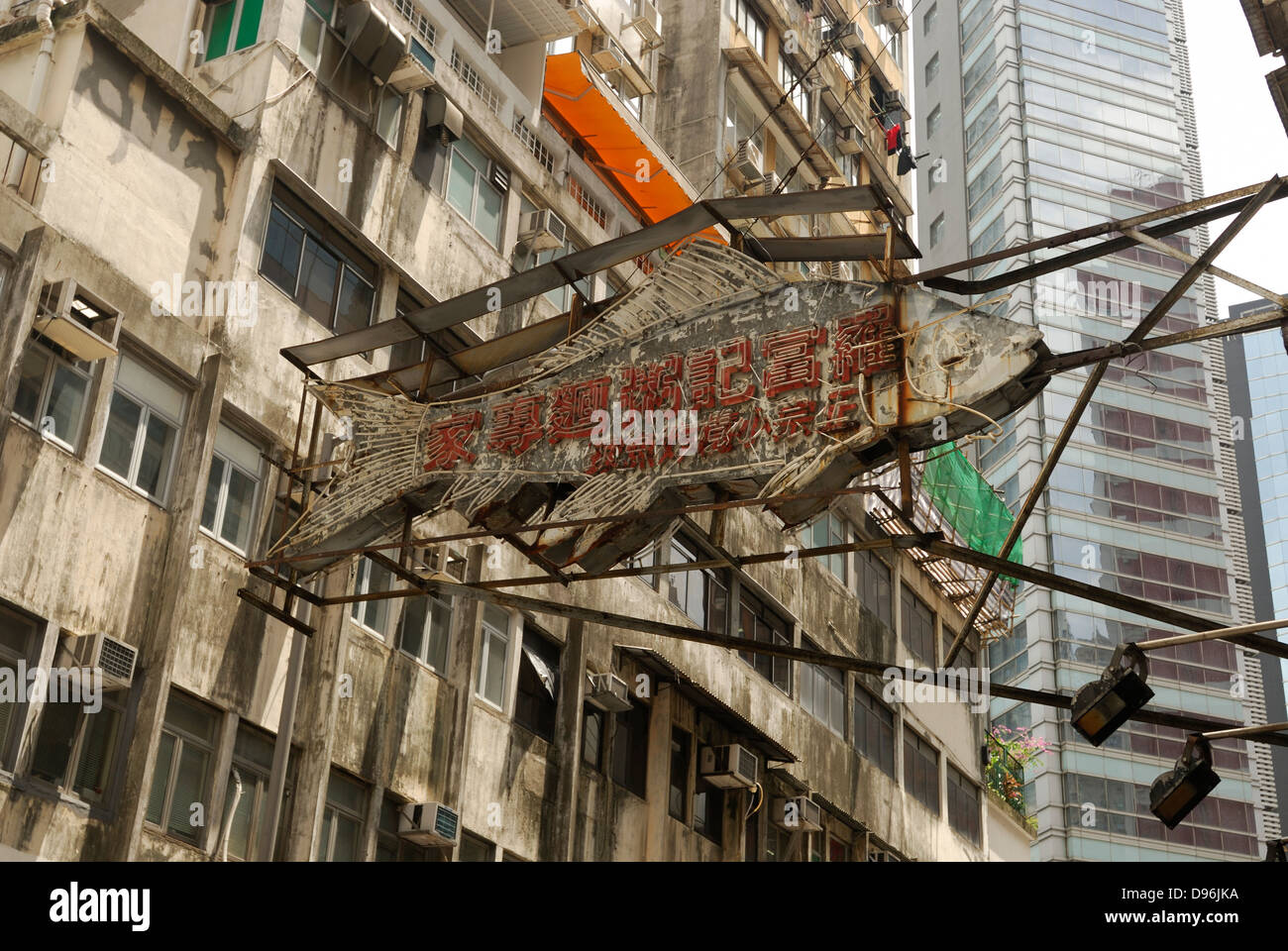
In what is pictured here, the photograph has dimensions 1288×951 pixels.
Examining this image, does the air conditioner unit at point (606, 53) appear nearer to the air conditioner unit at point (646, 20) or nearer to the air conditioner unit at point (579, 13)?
the air conditioner unit at point (579, 13)

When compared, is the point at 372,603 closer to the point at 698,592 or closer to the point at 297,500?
the point at 297,500

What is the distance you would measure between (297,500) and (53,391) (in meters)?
2.70

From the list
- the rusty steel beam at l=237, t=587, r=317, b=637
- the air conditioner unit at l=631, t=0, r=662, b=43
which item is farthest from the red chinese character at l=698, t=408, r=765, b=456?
the air conditioner unit at l=631, t=0, r=662, b=43

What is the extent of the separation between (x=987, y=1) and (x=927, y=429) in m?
68.0

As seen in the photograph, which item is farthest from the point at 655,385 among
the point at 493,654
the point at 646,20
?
the point at 646,20

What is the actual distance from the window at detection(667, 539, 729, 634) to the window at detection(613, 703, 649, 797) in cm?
177

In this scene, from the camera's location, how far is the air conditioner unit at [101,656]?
38.2 feet

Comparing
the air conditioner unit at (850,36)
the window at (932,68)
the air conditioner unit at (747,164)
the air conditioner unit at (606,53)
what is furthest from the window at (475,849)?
the window at (932,68)

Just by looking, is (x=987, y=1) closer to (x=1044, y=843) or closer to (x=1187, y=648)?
(x=1187, y=648)

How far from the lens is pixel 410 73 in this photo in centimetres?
1662

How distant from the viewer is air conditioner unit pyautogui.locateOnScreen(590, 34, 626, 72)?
24.1m

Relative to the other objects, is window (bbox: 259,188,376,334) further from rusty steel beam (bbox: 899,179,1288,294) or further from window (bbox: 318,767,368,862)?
rusty steel beam (bbox: 899,179,1288,294)

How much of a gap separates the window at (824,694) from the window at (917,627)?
3007mm

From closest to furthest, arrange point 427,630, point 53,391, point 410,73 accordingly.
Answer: point 53,391 < point 427,630 < point 410,73
